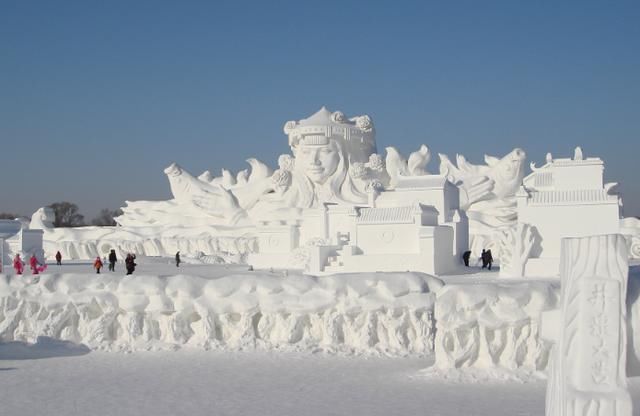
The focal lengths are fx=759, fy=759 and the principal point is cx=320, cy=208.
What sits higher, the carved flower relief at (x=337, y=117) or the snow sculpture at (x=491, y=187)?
the carved flower relief at (x=337, y=117)

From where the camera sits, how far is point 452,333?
23.3ft

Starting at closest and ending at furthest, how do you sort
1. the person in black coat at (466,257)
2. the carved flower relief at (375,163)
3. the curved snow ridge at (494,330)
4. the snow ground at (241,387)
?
the snow ground at (241,387) → the curved snow ridge at (494,330) → the person in black coat at (466,257) → the carved flower relief at (375,163)

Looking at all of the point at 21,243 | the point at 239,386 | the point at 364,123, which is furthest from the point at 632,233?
the point at 239,386

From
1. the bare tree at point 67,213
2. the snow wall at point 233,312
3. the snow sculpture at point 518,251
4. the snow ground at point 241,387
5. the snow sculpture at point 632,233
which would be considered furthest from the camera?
the bare tree at point 67,213

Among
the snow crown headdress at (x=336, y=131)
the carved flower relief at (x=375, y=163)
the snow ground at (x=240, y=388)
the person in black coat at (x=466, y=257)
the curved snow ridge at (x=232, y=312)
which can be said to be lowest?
the snow ground at (x=240, y=388)

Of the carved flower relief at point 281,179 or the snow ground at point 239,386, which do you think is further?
the carved flower relief at point 281,179

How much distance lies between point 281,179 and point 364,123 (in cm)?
560

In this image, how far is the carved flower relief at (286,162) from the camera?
3947 centimetres

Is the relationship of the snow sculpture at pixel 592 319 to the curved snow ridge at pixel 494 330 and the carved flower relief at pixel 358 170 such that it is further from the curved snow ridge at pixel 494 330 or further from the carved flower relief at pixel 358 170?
the carved flower relief at pixel 358 170

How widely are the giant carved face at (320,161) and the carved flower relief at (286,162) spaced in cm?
103

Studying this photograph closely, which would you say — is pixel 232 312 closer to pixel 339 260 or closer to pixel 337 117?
pixel 339 260

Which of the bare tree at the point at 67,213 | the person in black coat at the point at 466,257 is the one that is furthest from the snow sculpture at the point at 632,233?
the bare tree at the point at 67,213

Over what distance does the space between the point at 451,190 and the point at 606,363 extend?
25.4m

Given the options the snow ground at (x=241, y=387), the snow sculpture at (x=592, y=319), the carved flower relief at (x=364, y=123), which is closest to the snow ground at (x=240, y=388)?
the snow ground at (x=241, y=387)
